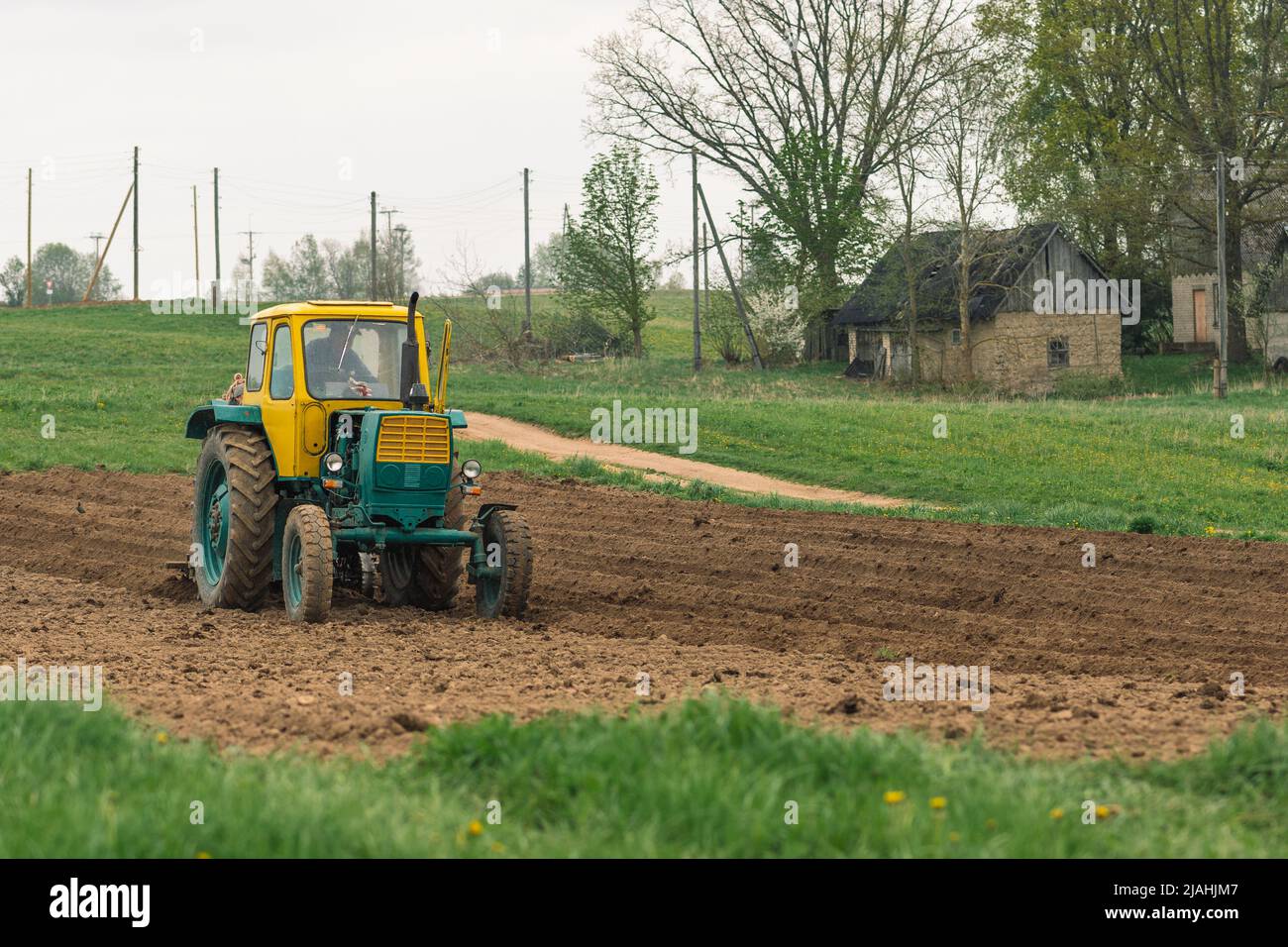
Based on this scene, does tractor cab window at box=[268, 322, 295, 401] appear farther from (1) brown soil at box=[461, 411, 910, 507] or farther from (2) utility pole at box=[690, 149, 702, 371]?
(2) utility pole at box=[690, 149, 702, 371]

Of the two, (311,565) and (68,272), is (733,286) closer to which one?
(311,565)

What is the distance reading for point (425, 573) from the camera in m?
11.8

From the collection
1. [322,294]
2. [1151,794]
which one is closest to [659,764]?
[1151,794]

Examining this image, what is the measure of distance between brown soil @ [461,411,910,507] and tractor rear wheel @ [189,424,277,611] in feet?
35.0

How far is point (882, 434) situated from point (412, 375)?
15.9 meters

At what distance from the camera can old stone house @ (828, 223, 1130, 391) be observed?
45.5 meters

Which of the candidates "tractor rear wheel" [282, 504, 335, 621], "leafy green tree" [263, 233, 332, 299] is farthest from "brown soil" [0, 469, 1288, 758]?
"leafy green tree" [263, 233, 332, 299]

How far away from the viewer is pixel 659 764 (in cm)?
525

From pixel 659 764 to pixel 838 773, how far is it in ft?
2.17

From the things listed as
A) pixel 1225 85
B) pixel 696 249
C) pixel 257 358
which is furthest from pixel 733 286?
pixel 257 358

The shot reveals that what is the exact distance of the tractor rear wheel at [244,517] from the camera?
37.3 feet

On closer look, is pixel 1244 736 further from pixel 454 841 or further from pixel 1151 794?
pixel 454 841

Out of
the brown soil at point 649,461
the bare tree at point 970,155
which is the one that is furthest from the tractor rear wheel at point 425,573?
the bare tree at point 970,155

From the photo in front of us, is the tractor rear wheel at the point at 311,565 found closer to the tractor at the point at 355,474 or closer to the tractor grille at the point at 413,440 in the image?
the tractor at the point at 355,474
